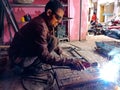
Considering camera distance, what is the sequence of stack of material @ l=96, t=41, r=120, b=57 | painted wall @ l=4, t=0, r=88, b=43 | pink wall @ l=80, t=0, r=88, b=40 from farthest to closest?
pink wall @ l=80, t=0, r=88, b=40
painted wall @ l=4, t=0, r=88, b=43
stack of material @ l=96, t=41, r=120, b=57

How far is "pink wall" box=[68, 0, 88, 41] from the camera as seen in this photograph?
5.09 metres

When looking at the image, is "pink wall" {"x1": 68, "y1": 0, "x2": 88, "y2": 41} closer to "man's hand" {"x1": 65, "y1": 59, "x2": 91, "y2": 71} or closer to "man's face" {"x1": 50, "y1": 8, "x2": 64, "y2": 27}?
"man's face" {"x1": 50, "y1": 8, "x2": 64, "y2": 27}

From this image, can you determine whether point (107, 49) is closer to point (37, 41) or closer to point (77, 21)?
point (77, 21)

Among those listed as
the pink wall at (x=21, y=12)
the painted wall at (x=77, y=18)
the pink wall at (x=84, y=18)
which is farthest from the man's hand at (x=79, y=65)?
the pink wall at (x=84, y=18)

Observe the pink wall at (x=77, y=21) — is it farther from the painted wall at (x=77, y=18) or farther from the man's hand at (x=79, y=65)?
the man's hand at (x=79, y=65)

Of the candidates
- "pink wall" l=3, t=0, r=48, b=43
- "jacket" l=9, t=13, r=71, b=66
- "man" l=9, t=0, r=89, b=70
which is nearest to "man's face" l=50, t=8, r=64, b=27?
"man" l=9, t=0, r=89, b=70

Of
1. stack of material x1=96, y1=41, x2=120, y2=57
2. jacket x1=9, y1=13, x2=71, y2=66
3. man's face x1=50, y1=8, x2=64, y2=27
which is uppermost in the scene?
man's face x1=50, y1=8, x2=64, y2=27

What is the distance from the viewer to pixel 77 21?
521cm

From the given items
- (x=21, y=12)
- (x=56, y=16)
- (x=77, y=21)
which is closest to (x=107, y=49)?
(x=77, y=21)

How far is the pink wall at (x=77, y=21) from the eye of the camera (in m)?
5.09

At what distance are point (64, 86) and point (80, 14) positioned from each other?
144 inches

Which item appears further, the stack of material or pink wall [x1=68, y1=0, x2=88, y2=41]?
pink wall [x1=68, y1=0, x2=88, y2=41]

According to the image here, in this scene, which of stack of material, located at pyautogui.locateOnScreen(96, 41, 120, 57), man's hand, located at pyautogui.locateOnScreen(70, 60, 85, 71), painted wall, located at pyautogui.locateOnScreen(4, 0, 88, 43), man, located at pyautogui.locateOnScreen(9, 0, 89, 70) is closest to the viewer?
man's hand, located at pyautogui.locateOnScreen(70, 60, 85, 71)

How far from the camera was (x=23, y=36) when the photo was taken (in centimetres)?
216
